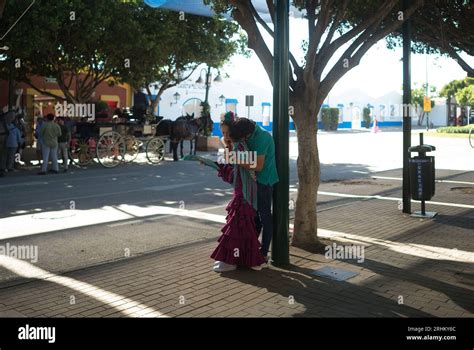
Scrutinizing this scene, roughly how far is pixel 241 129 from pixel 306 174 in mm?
1457

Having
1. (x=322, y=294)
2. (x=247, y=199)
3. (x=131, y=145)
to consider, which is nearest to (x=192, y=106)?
(x=131, y=145)

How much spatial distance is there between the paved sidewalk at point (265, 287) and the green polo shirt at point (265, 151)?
3.47ft

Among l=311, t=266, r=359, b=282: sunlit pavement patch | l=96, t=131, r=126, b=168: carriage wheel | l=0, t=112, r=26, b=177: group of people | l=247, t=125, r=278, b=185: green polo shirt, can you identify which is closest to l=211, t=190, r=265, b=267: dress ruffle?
l=247, t=125, r=278, b=185: green polo shirt

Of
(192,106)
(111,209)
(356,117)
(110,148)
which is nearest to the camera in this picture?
(111,209)

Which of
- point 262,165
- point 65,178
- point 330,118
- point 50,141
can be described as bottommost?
point 65,178

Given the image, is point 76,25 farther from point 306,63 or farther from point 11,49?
point 306,63

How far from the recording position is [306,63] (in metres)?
7.16

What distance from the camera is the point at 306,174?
24.2 ft

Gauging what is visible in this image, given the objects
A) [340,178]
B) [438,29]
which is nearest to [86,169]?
[340,178]

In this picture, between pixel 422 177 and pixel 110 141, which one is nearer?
pixel 422 177

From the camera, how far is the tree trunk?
7297mm

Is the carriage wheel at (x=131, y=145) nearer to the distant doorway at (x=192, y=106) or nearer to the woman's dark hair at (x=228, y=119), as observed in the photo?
the woman's dark hair at (x=228, y=119)

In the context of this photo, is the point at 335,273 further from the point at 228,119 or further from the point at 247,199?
the point at 228,119

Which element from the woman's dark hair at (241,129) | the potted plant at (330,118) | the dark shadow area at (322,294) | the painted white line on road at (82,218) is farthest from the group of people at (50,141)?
the potted plant at (330,118)
